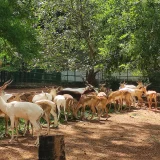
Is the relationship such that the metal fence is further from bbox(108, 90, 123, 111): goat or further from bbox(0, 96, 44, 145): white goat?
bbox(0, 96, 44, 145): white goat

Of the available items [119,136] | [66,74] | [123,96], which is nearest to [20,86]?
[66,74]

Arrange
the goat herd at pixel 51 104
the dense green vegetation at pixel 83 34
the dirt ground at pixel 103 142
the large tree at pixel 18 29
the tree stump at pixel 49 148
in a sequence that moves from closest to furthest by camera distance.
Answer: the tree stump at pixel 49 148, the dirt ground at pixel 103 142, the goat herd at pixel 51 104, the large tree at pixel 18 29, the dense green vegetation at pixel 83 34

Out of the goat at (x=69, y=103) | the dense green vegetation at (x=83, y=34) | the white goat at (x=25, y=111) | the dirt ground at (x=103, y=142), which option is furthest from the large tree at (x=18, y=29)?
the white goat at (x=25, y=111)

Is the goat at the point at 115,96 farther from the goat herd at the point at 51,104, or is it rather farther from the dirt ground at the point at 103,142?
the dirt ground at the point at 103,142

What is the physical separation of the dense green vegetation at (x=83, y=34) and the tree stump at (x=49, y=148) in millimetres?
8272

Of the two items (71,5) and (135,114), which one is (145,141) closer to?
(135,114)

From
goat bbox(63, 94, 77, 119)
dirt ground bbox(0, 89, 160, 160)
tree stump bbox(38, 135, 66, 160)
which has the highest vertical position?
tree stump bbox(38, 135, 66, 160)

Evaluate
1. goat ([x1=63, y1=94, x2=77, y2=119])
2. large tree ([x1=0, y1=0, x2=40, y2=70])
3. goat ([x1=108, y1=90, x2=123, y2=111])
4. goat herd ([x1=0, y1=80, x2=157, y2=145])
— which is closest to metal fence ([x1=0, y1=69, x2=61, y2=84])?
goat herd ([x1=0, y1=80, x2=157, y2=145])

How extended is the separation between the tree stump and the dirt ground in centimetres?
362

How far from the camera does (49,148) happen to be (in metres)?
3.96

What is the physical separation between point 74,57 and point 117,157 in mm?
16721

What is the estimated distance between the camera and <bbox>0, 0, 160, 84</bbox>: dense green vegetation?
12289mm

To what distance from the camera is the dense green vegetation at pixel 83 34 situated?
12289 mm

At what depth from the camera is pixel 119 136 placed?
10.4m
